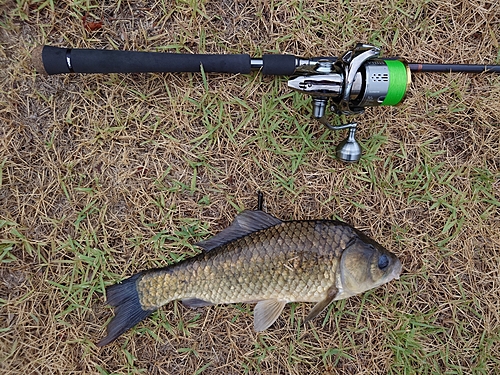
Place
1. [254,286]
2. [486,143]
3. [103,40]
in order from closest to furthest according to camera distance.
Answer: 1. [254,286]
2. [103,40]
3. [486,143]

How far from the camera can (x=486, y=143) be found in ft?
6.91

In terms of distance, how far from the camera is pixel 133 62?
1791 millimetres

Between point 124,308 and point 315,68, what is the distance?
1.54m

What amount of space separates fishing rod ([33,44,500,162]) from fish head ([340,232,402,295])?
454 mm

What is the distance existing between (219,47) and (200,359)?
1735 mm

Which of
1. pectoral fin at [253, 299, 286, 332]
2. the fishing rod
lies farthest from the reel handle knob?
pectoral fin at [253, 299, 286, 332]

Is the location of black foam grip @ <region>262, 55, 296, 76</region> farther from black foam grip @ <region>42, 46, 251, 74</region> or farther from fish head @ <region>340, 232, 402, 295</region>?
fish head @ <region>340, 232, 402, 295</region>

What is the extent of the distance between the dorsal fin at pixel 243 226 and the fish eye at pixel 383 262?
1.71 feet

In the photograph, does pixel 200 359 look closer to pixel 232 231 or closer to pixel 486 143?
pixel 232 231

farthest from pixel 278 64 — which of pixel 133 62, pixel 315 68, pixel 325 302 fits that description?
pixel 325 302

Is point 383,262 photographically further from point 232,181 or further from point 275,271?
point 232,181

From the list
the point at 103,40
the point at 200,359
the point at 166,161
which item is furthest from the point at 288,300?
the point at 103,40

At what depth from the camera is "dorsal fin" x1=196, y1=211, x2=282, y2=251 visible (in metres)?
1.89

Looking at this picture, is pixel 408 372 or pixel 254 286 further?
pixel 408 372
